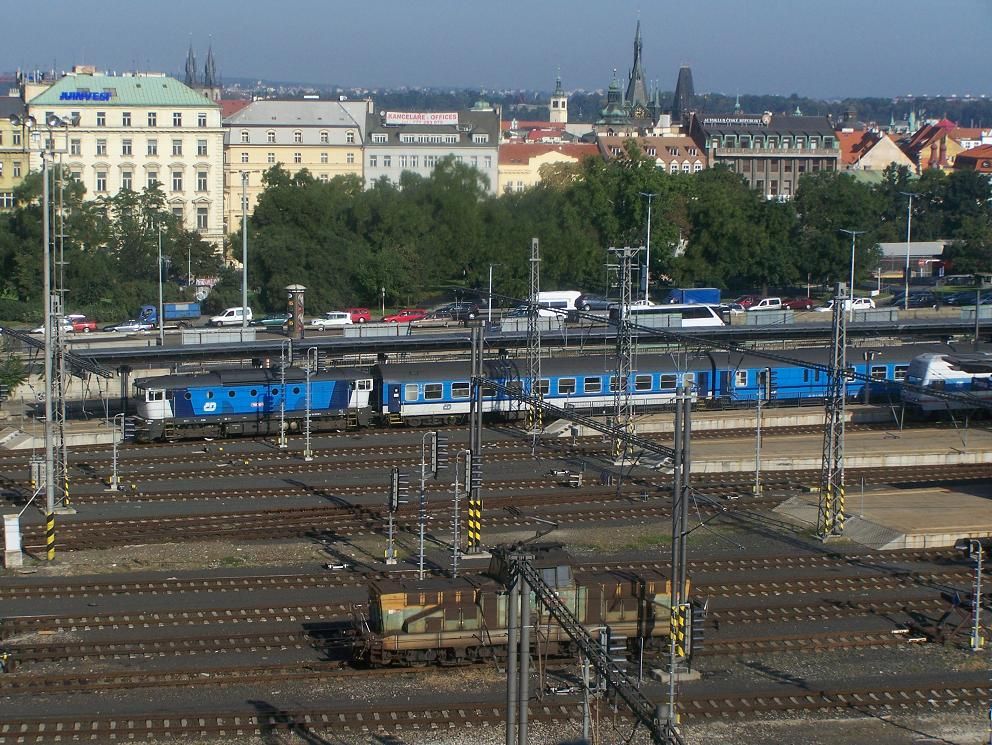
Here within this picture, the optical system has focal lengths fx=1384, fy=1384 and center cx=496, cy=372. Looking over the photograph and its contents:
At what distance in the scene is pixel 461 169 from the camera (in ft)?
201

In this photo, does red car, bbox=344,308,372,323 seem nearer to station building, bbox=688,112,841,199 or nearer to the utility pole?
the utility pole

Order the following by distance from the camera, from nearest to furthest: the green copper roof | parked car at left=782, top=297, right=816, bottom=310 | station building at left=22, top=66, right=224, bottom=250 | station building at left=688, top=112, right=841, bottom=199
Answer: parked car at left=782, top=297, right=816, bottom=310 < the green copper roof < station building at left=22, top=66, right=224, bottom=250 < station building at left=688, top=112, right=841, bottom=199

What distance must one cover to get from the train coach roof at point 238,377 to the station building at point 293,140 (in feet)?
133

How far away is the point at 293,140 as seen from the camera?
75.8 meters

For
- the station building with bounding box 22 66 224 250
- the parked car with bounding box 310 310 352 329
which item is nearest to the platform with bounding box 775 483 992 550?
the parked car with bounding box 310 310 352 329

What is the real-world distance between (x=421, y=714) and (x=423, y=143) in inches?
2519

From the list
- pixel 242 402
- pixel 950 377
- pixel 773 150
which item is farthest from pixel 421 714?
pixel 773 150

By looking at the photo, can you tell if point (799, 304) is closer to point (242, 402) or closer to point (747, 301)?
point (747, 301)

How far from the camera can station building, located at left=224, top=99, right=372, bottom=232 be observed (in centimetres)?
7550

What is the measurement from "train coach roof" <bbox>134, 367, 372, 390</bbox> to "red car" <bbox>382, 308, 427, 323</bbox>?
50.4 feet

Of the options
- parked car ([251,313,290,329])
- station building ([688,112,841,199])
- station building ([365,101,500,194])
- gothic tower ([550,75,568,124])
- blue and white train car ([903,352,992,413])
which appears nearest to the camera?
blue and white train car ([903,352,992,413])

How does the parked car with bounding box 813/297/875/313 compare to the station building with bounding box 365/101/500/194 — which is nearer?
the parked car with bounding box 813/297/875/313

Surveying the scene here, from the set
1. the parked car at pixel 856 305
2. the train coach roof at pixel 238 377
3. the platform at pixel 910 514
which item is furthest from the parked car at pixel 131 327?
the platform at pixel 910 514

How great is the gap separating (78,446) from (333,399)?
6.40m
